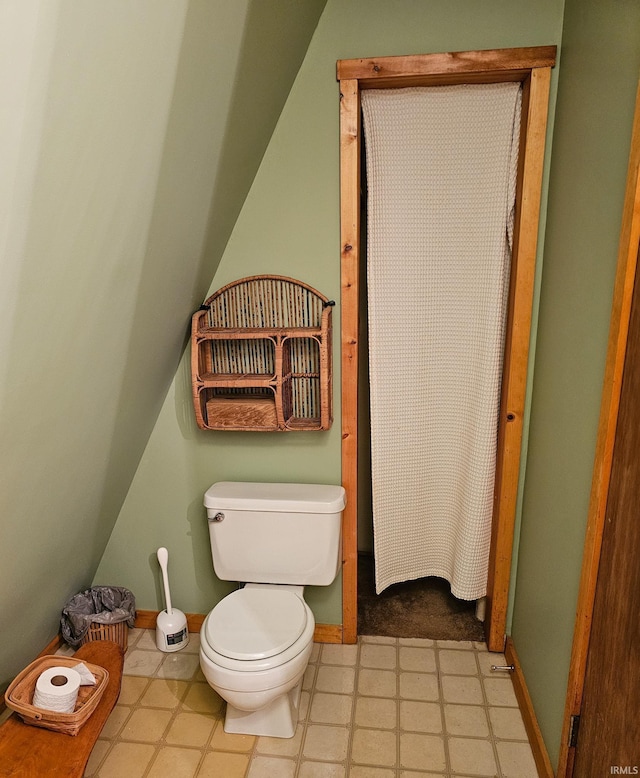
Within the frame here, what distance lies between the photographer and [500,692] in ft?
6.37

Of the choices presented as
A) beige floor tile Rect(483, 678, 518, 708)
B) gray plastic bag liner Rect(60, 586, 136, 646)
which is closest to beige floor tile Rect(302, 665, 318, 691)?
beige floor tile Rect(483, 678, 518, 708)

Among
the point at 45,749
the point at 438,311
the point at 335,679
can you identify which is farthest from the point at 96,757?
the point at 438,311

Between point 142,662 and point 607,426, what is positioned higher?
point 607,426

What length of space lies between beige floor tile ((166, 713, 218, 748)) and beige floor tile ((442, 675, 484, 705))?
832mm

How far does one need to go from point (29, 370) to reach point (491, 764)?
1.74 metres

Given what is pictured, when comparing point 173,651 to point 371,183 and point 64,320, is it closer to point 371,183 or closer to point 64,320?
point 64,320

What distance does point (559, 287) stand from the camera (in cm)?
163

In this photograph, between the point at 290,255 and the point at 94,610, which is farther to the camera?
the point at 94,610

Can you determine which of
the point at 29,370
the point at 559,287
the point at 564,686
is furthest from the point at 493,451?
the point at 29,370

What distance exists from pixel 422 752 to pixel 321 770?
329 mm

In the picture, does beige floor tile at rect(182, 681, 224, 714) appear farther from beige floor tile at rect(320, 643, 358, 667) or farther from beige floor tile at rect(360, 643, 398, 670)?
beige floor tile at rect(360, 643, 398, 670)

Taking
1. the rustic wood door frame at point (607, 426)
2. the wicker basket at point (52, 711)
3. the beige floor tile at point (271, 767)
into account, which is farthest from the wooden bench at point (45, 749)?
the rustic wood door frame at point (607, 426)

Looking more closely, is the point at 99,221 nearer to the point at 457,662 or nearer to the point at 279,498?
the point at 279,498

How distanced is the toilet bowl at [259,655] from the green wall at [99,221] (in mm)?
626
